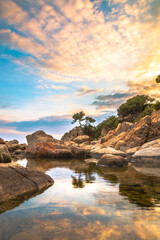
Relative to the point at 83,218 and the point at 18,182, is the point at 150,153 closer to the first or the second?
the point at 18,182

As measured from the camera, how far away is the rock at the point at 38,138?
2681 cm

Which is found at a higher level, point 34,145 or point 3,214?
point 34,145

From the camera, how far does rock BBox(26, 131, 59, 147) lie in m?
26.8

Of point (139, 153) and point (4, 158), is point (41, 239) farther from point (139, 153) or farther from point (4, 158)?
point (139, 153)

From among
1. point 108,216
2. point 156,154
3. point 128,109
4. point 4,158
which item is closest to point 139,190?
point 108,216

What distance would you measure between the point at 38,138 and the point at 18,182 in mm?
21183

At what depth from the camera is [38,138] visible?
2709 centimetres

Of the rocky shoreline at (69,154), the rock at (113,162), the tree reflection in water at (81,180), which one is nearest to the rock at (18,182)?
the rocky shoreline at (69,154)

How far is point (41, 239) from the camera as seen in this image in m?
3.23

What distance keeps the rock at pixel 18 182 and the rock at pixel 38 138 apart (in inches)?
760

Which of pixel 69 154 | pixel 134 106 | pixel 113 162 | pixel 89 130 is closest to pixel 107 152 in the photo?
pixel 113 162

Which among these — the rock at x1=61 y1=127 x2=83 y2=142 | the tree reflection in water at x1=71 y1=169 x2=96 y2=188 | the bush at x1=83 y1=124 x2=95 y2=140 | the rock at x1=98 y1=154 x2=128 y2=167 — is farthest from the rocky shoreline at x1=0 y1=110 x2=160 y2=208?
the bush at x1=83 y1=124 x2=95 y2=140

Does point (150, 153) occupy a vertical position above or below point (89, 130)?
below

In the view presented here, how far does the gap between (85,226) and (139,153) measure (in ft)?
52.0
